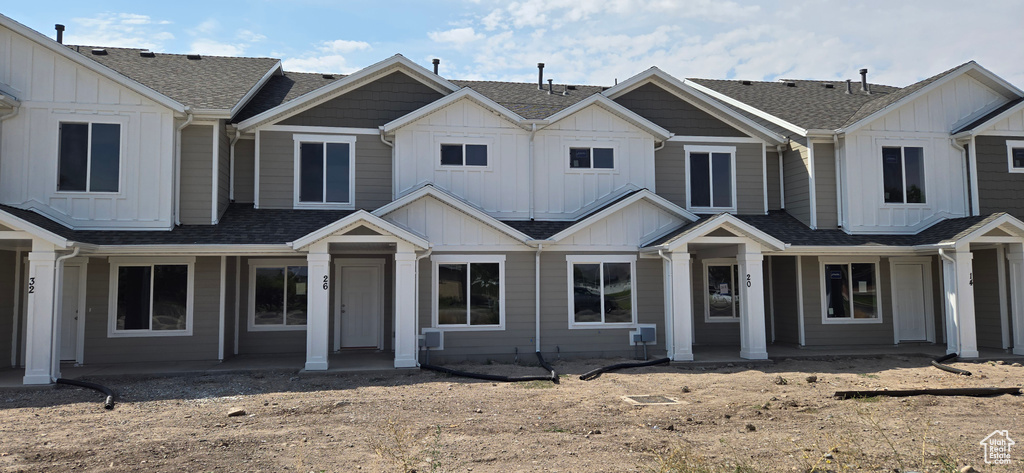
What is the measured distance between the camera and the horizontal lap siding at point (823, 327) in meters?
15.0

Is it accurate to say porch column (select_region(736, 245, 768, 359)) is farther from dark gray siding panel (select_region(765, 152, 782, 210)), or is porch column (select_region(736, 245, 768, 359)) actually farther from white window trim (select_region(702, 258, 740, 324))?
dark gray siding panel (select_region(765, 152, 782, 210))

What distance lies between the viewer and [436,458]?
6285 millimetres

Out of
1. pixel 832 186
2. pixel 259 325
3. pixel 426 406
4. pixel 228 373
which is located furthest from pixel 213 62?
pixel 832 186

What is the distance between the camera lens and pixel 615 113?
15094 mm

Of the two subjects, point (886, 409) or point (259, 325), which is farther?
point (259, 325)

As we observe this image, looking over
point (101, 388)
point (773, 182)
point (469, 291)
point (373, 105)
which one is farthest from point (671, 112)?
point (101, 388)

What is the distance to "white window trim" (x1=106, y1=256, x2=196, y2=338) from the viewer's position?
12930 millimetres

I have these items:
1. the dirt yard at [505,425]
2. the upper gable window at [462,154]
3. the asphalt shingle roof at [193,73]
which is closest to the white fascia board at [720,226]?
the dirt yard at [505,425]

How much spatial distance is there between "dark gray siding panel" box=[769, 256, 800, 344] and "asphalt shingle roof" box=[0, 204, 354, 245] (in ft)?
35.4

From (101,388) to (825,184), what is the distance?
15581 millimetres

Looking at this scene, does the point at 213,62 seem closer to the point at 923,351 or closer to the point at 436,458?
the point at 436,458

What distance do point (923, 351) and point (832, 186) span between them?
4281 millimetres

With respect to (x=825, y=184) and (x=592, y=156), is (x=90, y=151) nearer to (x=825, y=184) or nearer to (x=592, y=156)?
(x=592, y=156)

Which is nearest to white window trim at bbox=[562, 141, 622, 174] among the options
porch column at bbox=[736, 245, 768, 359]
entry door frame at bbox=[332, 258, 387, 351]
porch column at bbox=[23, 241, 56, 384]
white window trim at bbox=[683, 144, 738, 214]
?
white window trim at bbox=[683, 144, 738, 214]
